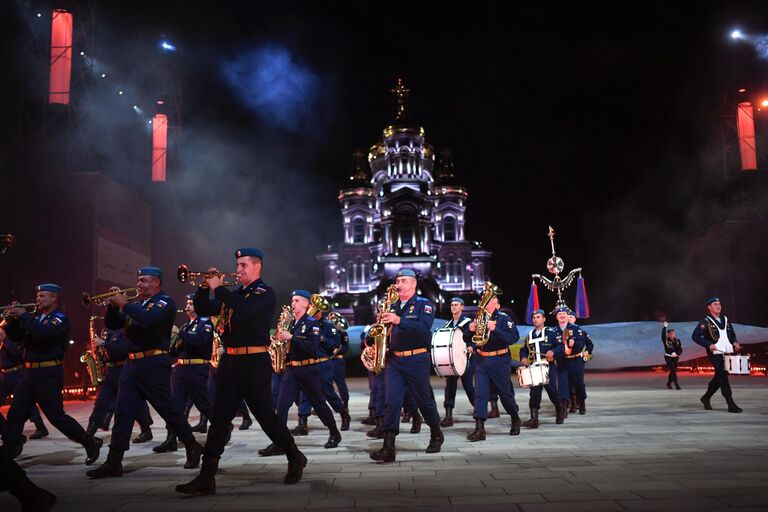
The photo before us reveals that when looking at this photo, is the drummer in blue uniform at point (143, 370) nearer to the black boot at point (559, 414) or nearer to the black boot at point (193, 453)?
the black boot at point (193, 453)

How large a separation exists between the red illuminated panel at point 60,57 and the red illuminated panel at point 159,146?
8102 millimetres

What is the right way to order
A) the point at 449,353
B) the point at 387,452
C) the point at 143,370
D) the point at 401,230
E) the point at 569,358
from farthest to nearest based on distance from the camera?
1. the point at 401,230
2. the point at 569,358
3. the point at 449,353
4. the point at 387,452
5. the point at 143,370

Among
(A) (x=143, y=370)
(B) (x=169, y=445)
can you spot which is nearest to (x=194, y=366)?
(B) (x=169, y=445)

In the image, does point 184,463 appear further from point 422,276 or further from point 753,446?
point 422,276

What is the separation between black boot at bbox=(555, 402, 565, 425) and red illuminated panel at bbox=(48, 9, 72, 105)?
60.0ft

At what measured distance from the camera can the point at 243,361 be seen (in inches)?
219

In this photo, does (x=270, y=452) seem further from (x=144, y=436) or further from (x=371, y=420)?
(x=371, y=420)

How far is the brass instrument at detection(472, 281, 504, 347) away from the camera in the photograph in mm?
8781

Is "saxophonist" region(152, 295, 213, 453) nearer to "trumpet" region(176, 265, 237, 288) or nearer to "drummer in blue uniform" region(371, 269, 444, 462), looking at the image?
"drummer in blue uniform" region(371, 269, 444, 462)

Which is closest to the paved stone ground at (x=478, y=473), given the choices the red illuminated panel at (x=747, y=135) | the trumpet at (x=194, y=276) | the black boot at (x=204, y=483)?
the black boot at (x=204, y=483)

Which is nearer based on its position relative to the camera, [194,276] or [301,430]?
[194,276]

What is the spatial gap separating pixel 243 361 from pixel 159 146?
25259mm

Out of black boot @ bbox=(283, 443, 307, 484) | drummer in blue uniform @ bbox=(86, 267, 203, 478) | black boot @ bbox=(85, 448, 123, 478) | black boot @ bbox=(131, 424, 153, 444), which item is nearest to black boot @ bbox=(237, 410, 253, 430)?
black boot @ bbox=(131, 424, 153, 444)

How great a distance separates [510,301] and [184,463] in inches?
2749
